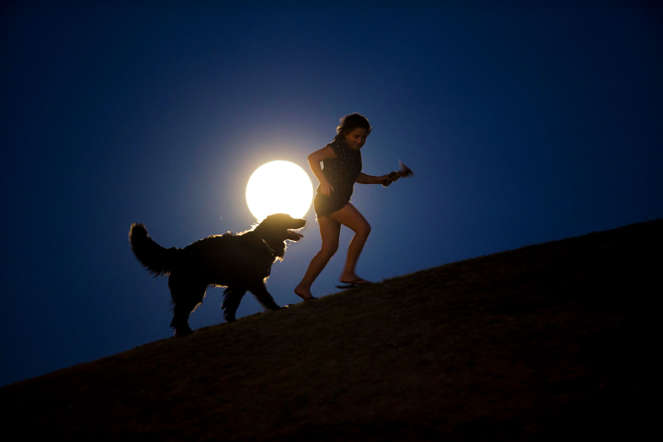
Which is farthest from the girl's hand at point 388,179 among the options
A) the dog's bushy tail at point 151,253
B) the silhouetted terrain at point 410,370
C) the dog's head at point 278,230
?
the dog's bushy tail at point 151,253

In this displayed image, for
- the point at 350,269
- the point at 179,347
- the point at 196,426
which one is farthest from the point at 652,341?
the point at 179,347

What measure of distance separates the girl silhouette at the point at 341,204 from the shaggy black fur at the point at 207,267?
0.94 m

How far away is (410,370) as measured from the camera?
2.75 meters

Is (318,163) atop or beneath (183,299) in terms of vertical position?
atop

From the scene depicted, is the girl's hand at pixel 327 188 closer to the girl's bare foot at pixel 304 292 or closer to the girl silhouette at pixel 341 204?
the girl silhouette at pixel 341 204

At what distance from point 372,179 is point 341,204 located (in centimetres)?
62

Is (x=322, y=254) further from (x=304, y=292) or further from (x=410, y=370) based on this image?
(x=410, y=370)

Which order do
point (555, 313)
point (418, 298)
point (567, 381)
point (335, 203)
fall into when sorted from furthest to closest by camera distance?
point (335, 203) → point (418, 298) → point (555, 313) → point (567, 381)

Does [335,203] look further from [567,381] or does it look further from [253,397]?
[567,381]

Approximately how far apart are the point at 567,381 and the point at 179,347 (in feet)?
11.9

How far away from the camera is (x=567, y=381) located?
7.47ft

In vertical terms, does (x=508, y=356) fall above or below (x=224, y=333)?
below

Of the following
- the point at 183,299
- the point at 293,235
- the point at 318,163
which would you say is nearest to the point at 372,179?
the point at 318,163

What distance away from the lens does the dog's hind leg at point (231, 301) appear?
5.96m
